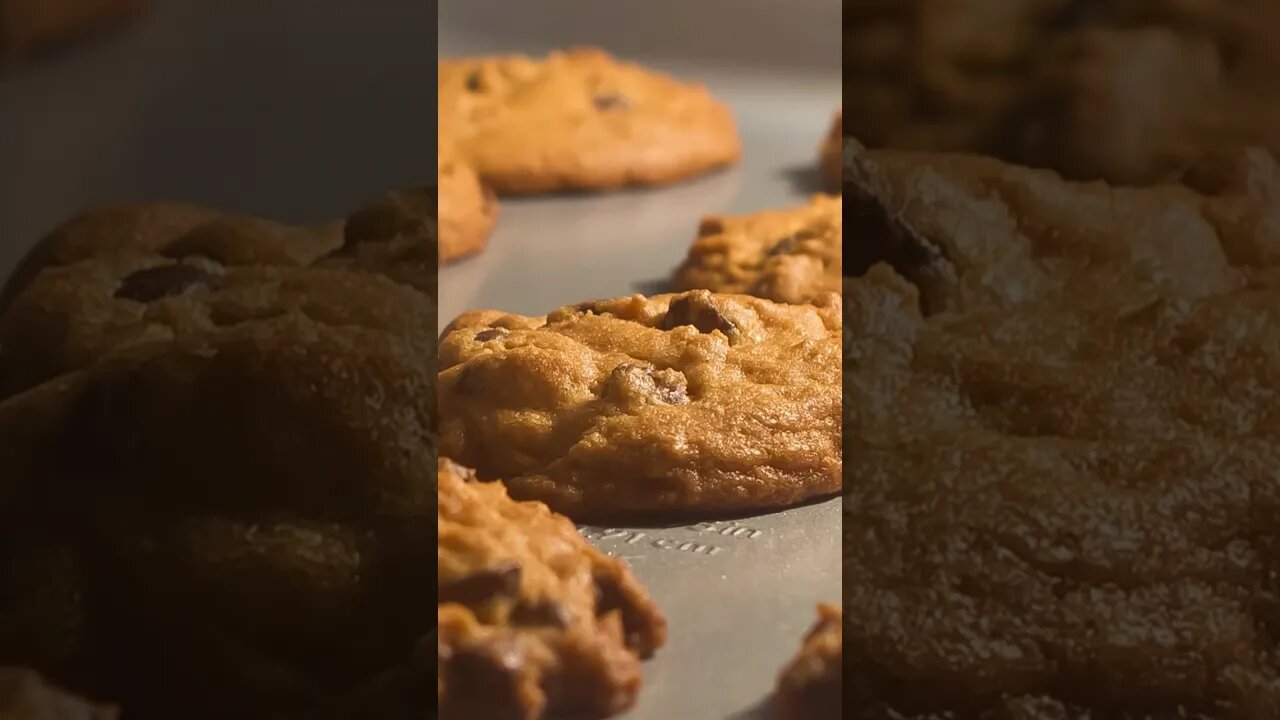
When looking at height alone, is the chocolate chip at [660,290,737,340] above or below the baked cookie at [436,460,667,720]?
above

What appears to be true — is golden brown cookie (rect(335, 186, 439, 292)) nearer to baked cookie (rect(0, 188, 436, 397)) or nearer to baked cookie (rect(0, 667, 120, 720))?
baked cookie (rect(0, 188, 436, 397))

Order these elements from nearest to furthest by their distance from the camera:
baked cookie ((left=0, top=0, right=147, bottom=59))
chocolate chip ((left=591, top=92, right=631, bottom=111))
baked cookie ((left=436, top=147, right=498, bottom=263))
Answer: baked cookie ((left=0, top=0, right=147, bottom=59)) → baked cookie ((left=436, top=147, right=498, bottom=263)) → chocolate chip ((left=591, top=92, right=631, bottom=111))

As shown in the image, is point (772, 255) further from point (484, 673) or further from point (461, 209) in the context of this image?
point (484, 673)

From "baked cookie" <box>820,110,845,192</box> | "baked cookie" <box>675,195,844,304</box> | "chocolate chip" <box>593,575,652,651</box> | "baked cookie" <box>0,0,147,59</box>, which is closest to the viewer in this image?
"baked cookie" <box>0,0,147,59</box>

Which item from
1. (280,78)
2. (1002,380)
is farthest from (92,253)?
(1002,380)

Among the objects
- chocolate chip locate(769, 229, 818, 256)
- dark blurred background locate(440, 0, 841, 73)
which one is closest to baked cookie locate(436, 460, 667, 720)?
chocolate chip locate(769, 229, 818, 256)

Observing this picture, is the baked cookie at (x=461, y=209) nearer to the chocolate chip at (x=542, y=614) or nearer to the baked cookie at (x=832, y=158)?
the baked cookie at (x=832, y=158)

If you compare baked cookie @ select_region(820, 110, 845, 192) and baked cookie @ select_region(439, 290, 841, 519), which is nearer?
baked cookie @ select_region(439, 290, 841, 519)
